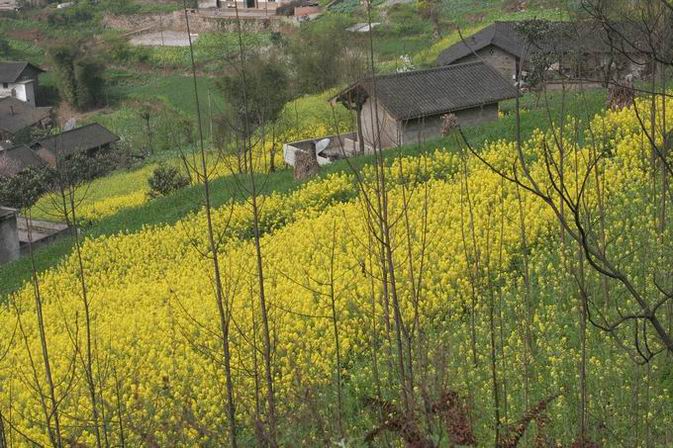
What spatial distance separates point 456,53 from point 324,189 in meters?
16.2

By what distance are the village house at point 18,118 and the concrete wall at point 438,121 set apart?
85.4ft

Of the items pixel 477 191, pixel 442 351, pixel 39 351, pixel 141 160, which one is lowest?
pixel 141 160

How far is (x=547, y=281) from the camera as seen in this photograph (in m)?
9.22

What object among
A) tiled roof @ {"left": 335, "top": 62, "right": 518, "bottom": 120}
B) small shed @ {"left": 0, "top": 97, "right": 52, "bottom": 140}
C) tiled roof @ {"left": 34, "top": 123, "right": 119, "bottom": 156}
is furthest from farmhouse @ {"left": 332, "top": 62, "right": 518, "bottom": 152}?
small shed @ {"left": 0, "top": 97, "right": 52, "bottom": 140}

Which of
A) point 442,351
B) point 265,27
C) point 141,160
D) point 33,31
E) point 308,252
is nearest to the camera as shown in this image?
point 442,351

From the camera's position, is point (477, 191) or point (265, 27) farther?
point (265, 27)

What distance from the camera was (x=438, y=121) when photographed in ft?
66.1

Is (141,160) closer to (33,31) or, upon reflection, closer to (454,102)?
(454,102)

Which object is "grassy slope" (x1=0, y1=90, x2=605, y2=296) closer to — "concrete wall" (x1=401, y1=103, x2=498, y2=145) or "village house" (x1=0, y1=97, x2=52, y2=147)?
"concrete wall" (x1=401, y1=103, x2=498, y2=145)

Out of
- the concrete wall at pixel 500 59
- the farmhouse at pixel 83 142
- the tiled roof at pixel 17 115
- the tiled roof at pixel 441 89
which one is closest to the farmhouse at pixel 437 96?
the tiled roof at pixel 441 89

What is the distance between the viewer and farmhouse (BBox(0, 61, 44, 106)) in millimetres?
49672

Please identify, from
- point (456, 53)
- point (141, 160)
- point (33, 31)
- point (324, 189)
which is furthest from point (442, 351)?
point (33, 31)

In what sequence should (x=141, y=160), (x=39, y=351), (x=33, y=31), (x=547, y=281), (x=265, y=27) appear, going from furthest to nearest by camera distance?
(x=33, y=31), (x=265, y=27), (x=141, y=160), (x=39, y=351), (x=547, y=281)

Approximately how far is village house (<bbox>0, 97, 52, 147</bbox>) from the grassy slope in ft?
78.5
